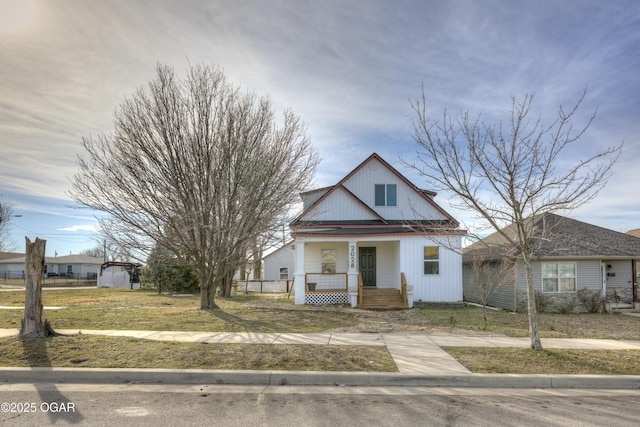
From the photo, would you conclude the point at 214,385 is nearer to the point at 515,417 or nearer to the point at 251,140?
the point at 515,417

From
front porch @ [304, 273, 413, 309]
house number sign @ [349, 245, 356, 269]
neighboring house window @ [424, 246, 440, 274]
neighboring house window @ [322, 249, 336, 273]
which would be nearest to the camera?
front porch @ [304, 273, 413, 309]

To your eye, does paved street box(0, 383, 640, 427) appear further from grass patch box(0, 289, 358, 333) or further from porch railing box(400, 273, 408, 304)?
porch railing box(400, 273, 408, 304)

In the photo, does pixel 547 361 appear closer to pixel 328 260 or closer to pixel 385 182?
pixel 328 260

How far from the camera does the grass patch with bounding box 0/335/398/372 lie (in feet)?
24.5

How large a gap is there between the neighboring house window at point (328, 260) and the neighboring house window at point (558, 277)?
959cm

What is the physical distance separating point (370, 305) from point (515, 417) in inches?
493

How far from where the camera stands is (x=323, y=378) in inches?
273

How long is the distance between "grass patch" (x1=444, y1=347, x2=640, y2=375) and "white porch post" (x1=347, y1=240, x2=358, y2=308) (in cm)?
895

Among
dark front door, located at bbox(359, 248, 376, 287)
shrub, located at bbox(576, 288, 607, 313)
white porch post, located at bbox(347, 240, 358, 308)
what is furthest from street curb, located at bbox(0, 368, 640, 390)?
dark front door, located at bbox(359, 248, 376, 287)

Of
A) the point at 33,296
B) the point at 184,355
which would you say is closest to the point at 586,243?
the point at 184,355

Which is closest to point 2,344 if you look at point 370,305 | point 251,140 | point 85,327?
point 85,327

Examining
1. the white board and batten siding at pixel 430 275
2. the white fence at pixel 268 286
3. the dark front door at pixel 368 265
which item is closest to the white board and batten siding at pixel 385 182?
the dark front door at pixel 368 265

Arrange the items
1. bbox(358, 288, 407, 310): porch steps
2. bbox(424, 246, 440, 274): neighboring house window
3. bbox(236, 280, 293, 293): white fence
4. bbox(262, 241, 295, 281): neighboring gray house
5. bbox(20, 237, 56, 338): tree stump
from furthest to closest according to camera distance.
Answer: bbox(262, 241, 295, 281): neighboring gray house, bbox(236, 280, 293, 293): white fence, bbox(424, 246, 440, 274): neighboring house window, bbox(358, 288, 407, 310): porch steps, bbox(20, 237, 56, 338): tree stump

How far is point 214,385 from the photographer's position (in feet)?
22.5
